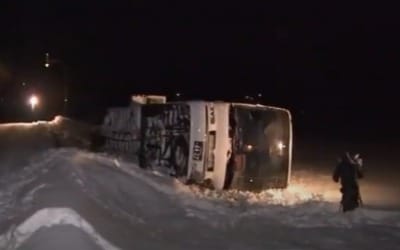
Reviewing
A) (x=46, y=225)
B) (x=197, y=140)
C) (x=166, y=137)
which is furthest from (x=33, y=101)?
(x=46, y=225)

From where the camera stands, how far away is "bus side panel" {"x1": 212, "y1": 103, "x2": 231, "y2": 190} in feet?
54.4

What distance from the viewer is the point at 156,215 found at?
13.8 m

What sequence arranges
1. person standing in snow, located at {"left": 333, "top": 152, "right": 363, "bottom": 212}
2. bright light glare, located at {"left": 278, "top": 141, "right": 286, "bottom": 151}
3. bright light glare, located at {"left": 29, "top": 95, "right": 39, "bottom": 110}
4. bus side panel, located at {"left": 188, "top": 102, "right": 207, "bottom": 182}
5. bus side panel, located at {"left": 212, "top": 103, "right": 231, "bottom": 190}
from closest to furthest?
person standing in snow, located at {"left": 333, "top": 152, "right": 363, "bottom": 212} → bus side panel, located at {"left": 188, "top": 102, "right": 207, "bottom": 182} → bus side panel, located at {"left": 212, "top": 103, "right": 231, "bottom": 190} → bright light glare, located at {"left": 278, "top": 141, "right": 286, "bottom": 151} → bright light glare, located at {"left": 29, "top": 95, "right": 39, "bottom": 110}

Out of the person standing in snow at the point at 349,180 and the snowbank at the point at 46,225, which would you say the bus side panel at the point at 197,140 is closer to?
the person standing in snow at the point at 349,180

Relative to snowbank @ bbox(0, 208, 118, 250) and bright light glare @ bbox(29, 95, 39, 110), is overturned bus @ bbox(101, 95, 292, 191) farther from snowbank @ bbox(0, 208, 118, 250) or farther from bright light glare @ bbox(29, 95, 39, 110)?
bright light glare @ bbox(29, 95, 39, 110)

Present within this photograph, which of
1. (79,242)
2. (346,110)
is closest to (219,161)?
(79,242)

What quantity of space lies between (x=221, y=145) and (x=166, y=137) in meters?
1.60

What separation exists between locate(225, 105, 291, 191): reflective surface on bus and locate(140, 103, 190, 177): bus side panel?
1.01m

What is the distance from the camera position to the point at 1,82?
357ft

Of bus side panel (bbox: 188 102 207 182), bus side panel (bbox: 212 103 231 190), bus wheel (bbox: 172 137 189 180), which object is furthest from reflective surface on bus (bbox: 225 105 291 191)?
bus wheel (bbox: 172 137 189 180)

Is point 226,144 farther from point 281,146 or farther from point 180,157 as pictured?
point 281,146

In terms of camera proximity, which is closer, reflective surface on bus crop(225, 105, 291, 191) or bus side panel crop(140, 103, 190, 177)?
reflective surface on bus crop(225, 105, 291, 191)

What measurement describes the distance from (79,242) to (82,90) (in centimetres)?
9607

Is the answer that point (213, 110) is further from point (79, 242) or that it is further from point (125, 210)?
point (79, 242)
